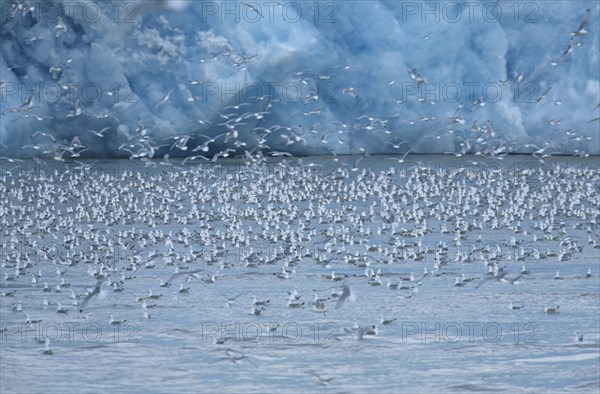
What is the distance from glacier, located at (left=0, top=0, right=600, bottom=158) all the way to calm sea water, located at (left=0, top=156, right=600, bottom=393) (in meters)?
7.53

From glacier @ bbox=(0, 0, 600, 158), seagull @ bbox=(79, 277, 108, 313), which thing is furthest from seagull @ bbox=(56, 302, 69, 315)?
glacier @ bbox=(0, 0, 600, 158)

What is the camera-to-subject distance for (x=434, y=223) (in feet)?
66.5

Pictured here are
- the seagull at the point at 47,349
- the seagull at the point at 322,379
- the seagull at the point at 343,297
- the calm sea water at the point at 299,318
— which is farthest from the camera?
the seagull at the point at 343,297

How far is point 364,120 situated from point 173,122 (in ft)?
14.2

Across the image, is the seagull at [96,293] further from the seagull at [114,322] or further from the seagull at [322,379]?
the seagull at [322,379]

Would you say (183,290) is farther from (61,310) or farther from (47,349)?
(47,349)

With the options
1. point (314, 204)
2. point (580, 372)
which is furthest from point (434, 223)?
point (580, 372)

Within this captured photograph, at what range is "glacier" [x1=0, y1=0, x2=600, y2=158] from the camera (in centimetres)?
2766

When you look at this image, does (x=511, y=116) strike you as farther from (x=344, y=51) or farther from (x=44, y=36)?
(x=44, y=36)

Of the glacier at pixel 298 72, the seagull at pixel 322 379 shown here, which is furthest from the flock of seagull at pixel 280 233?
A: the glacier at pixel 298 72

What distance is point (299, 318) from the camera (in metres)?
13.6

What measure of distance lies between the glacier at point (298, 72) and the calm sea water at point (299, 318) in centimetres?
753

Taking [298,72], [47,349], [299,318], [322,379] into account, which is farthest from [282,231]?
[298,72]

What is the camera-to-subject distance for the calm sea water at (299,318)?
11461 millimetres
